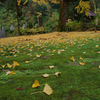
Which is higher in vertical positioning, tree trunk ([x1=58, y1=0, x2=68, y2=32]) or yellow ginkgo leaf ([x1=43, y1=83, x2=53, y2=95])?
tree trunk ([x1=58, y1=0, x2=68, y2=32])

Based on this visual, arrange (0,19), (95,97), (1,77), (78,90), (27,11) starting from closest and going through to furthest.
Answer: (95,97) → (78,90) → (1,77) → (0,19) → (27,11)

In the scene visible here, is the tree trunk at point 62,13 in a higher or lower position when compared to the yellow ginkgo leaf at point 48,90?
higher

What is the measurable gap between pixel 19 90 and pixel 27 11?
2968 cm

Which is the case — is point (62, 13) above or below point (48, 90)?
above

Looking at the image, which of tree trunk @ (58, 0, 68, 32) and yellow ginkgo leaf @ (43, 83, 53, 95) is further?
tree trunk @ (58, 0, 68, 32)

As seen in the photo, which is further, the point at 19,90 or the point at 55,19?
the point at 55,19

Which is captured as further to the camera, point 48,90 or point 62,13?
point 62,13

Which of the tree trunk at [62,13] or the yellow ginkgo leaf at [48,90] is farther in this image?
the tree trunk at [62,13]

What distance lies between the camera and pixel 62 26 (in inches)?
405

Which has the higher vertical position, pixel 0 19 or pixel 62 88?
pixel 0 19

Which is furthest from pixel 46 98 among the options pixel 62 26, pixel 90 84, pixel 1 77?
pixel 62 26

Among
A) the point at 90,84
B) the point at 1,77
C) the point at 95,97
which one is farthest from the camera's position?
the point at 1,77

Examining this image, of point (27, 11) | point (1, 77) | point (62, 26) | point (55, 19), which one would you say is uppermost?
point (27, 11)

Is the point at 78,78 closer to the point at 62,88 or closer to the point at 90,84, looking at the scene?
the point at 90,84
